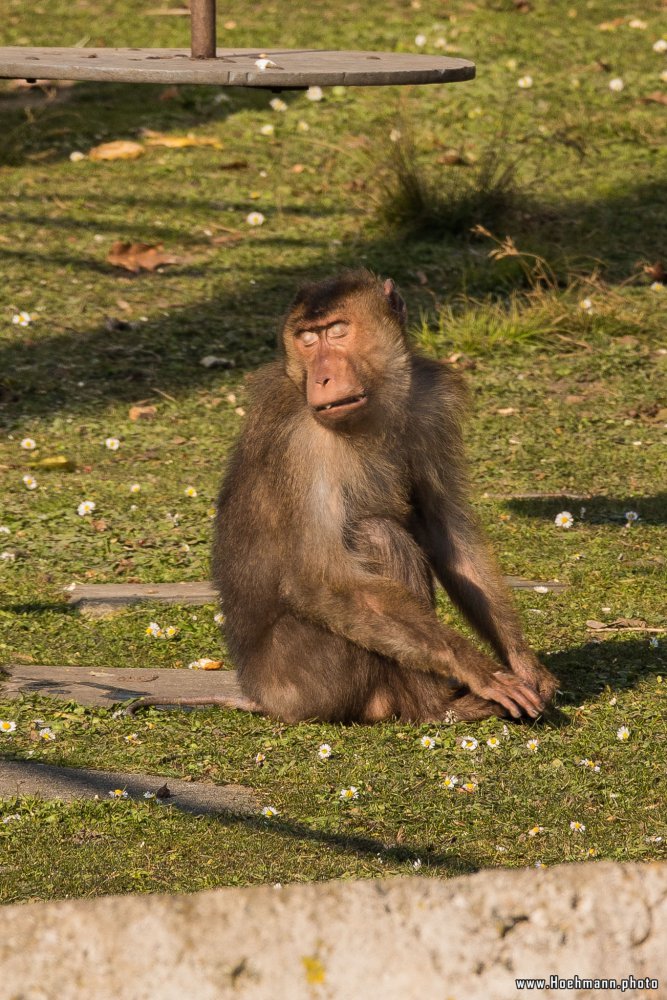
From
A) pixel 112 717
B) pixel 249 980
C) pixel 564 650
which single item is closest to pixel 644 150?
pixel 564 650

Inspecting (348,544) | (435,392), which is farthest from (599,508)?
(348,544)

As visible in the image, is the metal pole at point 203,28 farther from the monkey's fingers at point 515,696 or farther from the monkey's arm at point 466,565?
the monkey's fingers at point 515,696

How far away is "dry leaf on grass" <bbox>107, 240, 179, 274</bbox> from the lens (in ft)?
32.2

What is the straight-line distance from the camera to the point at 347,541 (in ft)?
15.3

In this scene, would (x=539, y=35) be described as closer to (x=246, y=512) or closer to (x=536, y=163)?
(x=536, y=163)

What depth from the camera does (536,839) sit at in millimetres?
3875

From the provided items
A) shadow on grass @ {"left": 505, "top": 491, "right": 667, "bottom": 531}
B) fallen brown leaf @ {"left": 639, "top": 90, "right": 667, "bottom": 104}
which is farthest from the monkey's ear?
fallen brown leaf @ {"left": 639, "top": 90, "right": 667, "bottom": 104}

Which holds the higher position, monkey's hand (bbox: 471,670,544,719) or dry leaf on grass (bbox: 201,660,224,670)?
monkey's hand (bbox: 471,670,544,719)

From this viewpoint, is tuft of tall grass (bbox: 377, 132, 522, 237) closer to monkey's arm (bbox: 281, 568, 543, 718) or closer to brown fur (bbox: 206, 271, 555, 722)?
brown fur (bbox: 206, 271, 555, 722)

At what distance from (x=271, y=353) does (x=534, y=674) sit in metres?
4.35

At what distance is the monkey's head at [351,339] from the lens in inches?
182

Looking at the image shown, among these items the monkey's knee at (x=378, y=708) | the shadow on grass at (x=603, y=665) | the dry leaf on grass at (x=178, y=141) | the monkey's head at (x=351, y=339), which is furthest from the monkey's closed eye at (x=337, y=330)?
the dry leaf on grass at (x=178, y=141)

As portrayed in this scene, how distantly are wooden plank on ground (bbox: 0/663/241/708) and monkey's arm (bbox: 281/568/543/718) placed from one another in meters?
0.57

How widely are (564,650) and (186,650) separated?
1.32m
